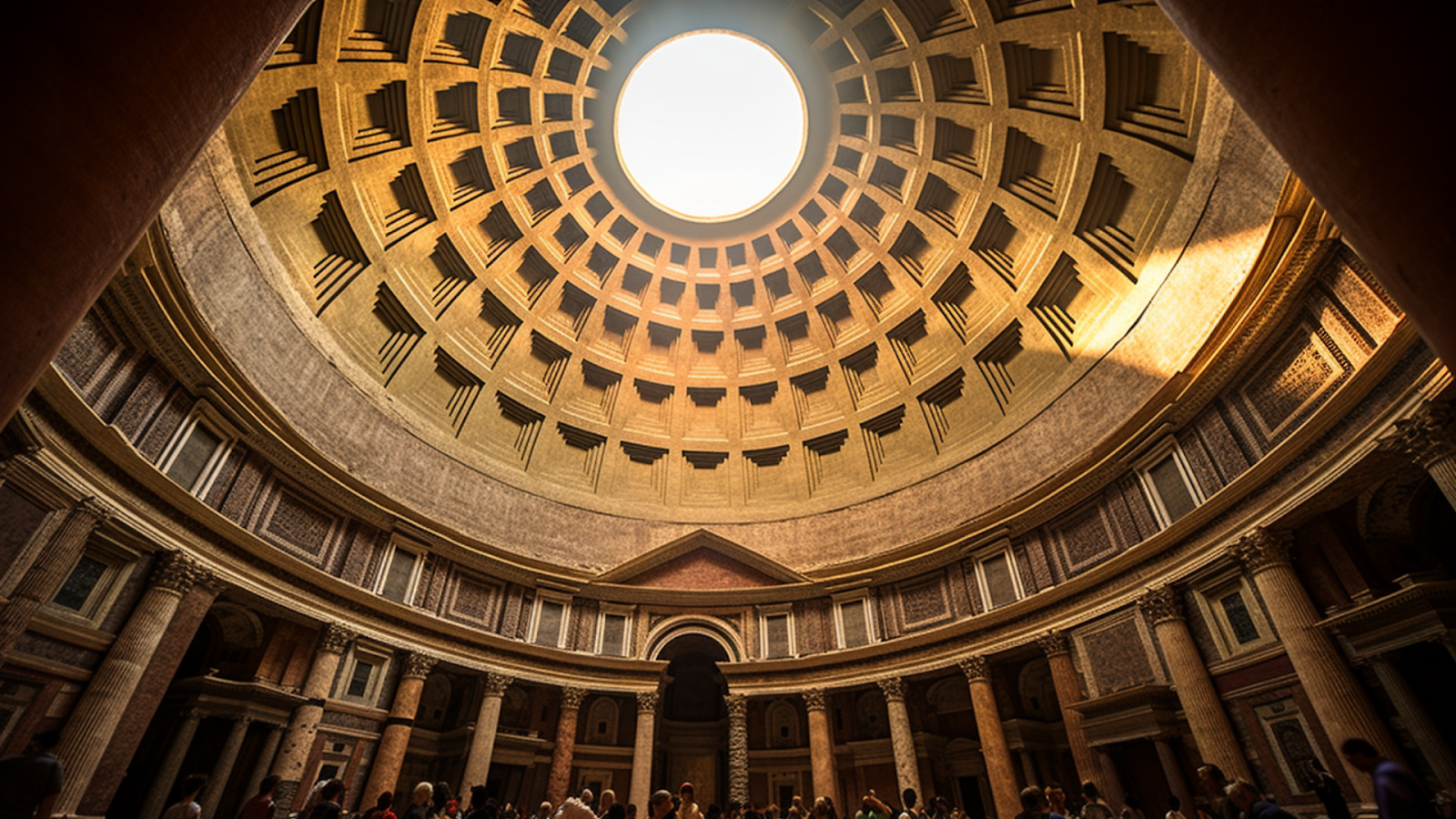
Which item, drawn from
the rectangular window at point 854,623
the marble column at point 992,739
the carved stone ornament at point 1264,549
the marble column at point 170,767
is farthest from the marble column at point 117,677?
the carved stone ornament at point 1264,549

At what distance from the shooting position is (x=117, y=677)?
502 inches

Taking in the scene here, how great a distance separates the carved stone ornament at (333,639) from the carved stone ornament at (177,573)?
375cm

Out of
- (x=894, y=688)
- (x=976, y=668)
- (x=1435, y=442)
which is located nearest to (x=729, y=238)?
(x=894, y=688)

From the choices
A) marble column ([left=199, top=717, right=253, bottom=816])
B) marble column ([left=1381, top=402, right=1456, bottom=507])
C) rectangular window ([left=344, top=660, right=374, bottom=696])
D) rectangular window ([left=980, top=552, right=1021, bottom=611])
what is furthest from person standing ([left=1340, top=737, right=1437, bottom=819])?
rectangular window ([left=344, top=660, right=374, bottom=696])

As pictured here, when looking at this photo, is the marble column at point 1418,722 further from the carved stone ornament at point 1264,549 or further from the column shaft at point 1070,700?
the column shaft at point 1070,700

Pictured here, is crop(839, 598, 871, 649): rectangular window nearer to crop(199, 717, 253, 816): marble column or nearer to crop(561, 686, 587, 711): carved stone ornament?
crop(561, 686, 587, 711): carved stone ornament

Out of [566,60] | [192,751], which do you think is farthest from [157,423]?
[566,60]

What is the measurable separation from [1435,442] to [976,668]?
12206mm

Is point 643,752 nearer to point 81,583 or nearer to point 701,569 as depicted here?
point 701,569

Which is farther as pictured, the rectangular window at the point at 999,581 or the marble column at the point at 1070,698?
the rectangular window at the point at 999,581

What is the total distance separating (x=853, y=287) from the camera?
95.8 feet

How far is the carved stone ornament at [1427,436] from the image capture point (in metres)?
10.2

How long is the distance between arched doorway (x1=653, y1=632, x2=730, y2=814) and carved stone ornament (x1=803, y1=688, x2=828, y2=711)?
3413mm

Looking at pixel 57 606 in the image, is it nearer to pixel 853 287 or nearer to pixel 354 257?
pixel 354 257
